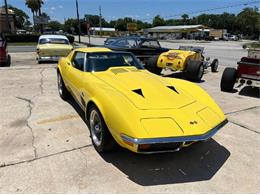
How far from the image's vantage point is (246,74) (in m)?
7.38

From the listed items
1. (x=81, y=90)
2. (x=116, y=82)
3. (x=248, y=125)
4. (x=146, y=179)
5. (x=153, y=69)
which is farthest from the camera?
(x=153, y=69)

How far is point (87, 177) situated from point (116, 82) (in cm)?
158

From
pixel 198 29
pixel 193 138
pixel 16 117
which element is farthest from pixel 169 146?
pixel 198 29

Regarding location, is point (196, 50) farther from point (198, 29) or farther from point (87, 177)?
point (198, 29)

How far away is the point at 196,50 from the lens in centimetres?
1085

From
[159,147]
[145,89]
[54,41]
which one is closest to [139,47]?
[54,41]

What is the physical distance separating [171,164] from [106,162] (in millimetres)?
904

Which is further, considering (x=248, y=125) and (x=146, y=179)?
(x=248, y=125)

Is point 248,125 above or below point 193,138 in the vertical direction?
below

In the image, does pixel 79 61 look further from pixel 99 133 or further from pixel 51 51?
pixel 51 51

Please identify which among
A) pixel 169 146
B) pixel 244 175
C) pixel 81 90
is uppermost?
pixel 81 90

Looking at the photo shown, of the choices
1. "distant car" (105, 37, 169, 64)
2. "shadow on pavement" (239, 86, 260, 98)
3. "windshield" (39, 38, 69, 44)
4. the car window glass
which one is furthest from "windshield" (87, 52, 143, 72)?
"windshield" (39, 38, 69, 44)

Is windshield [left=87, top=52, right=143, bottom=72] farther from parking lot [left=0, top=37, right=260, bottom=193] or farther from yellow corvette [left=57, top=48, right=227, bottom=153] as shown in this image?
parking lot [left=0, top=37, right=260, bottom=193]

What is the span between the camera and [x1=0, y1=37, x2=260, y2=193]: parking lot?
318 cm
